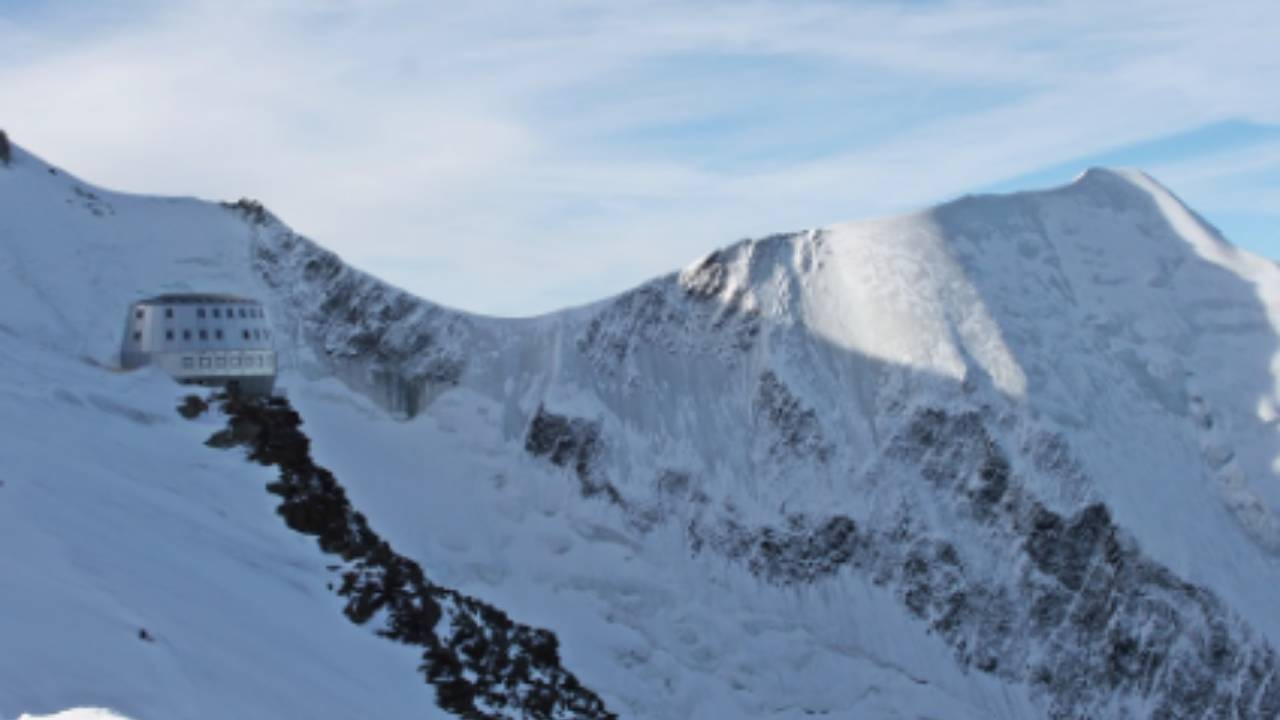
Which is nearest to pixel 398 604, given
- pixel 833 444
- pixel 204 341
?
pixel 204 341

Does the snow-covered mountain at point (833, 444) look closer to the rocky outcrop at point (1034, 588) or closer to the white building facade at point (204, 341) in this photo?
the rocky outcrop at point (1034, 588)

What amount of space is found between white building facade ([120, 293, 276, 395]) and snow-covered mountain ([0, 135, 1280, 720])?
1737cm

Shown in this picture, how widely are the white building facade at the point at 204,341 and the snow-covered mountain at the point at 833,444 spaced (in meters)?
17.4

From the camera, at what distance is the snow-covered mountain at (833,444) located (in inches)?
4589

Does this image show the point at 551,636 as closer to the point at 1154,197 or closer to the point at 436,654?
the point at 436,654

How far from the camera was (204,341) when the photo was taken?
75.6 meters

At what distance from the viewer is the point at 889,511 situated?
129m

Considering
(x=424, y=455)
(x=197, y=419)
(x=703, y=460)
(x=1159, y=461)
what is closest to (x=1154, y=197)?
(x=1159, y=461)

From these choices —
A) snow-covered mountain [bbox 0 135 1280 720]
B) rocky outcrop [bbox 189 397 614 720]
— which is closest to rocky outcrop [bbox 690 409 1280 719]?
snow-covered mountain [bbox 0 135 1280 720]

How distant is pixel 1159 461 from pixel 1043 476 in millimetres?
12352

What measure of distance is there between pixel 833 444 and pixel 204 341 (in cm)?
7342

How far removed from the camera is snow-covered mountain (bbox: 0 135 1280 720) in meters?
117

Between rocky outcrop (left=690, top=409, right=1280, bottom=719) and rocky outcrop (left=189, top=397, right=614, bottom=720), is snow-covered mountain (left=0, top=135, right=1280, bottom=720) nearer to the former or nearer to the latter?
rocky outcrop (left=690, top=409, right=1280, bottom=719)

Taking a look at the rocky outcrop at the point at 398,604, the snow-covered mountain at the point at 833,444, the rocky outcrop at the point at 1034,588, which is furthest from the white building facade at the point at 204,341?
the rocky outcrop at the point at 1034,588
